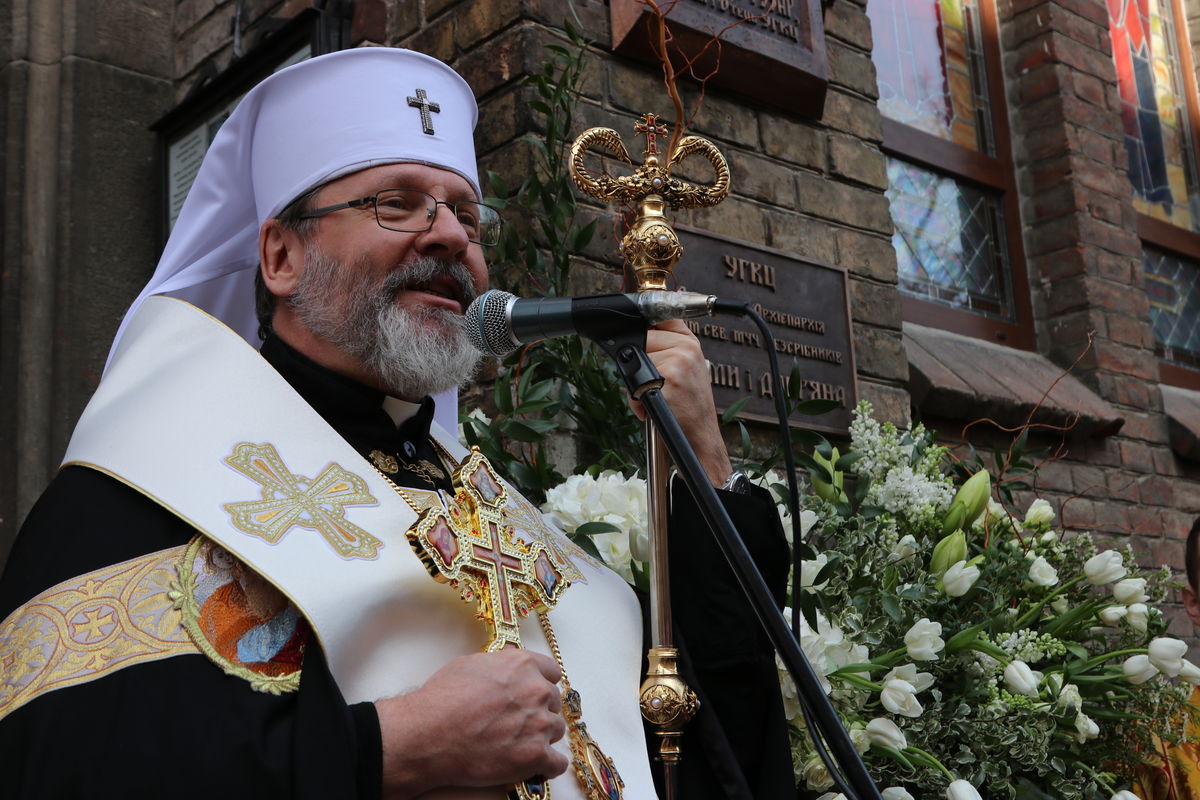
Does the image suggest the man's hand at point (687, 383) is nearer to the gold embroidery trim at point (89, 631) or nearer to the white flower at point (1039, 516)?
the gold embroidery trim at point (89, 631)

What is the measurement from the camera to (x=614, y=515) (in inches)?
98.0

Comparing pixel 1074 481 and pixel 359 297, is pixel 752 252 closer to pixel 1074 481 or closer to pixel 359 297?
pixel 359 297

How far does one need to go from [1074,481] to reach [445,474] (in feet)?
10.8

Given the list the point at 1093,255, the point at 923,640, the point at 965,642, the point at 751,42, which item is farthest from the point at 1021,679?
the point at 1093,255

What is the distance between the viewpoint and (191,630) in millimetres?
1686

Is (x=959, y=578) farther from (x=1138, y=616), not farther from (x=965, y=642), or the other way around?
(x=1138, y=616)

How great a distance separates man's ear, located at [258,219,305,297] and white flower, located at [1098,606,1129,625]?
5.92ft

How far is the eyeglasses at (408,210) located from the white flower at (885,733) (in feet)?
3.62

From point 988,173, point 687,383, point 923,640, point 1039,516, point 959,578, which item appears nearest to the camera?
point 687,383

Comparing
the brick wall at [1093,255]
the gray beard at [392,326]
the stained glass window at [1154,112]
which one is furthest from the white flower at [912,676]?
the stained glass window at [1154,112]

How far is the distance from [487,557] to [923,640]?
0.97 metres

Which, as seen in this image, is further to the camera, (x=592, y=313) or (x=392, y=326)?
(x=392, y=326)

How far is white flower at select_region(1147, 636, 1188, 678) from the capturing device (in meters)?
2.67

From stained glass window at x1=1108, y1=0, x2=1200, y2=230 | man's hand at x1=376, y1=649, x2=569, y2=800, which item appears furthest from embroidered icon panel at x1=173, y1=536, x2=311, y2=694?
stained glass window at x1=1108, y1=0, x2=1200, y2=230
